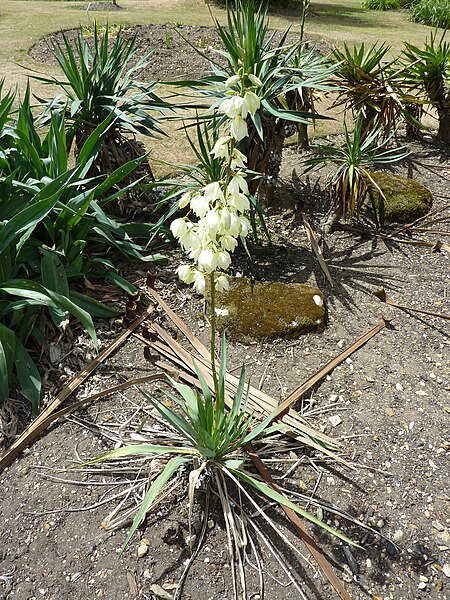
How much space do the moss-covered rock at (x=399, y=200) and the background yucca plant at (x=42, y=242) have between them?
1.79 meters

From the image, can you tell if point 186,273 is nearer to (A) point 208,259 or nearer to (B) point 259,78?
(A) point 208,259

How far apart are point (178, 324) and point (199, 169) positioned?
1.13m

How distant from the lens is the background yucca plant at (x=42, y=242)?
8.82ft

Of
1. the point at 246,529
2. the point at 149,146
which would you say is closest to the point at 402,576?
the point at 246,529

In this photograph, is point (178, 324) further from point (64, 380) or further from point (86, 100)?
point (86, 100)

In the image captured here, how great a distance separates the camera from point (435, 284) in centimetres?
356

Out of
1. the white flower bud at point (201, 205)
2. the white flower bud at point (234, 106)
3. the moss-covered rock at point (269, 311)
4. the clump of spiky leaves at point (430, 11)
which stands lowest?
the moss-covered rock at point (269, 311)

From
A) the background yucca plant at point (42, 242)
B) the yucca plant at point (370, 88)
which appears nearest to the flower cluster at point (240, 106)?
the background yucca plant at point (42, 242)

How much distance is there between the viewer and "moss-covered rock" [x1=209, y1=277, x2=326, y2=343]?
3.08 meters

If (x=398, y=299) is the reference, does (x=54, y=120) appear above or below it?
above

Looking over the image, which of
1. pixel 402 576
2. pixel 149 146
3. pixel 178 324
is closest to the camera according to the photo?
pixel 402 576

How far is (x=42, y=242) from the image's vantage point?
3.10m

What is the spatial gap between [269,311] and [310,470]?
1016mm

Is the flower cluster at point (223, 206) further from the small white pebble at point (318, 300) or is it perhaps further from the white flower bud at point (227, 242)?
the small white pebble at point (318, 300)
